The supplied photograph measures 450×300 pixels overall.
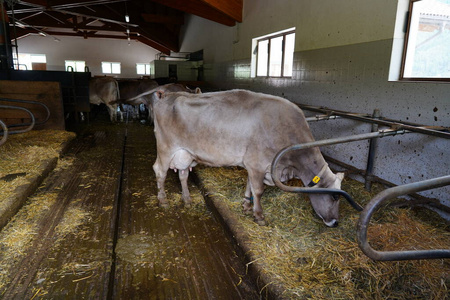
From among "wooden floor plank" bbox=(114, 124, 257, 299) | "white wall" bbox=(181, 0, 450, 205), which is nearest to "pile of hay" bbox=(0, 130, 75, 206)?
"wooden floor plank" bbox=(114, 124, 257, 299)

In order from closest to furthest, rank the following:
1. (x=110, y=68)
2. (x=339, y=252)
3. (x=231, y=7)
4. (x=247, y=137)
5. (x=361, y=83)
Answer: (x=339, y=252)
(x=247, y=137)
(x=361, y=83)
(x=231, y=7)
(x=110, y=68)

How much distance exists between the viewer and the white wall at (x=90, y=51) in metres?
26.3

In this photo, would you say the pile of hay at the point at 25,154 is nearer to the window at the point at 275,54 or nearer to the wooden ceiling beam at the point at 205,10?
the window at the point at 275,54

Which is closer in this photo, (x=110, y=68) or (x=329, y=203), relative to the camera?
(x=329, y=203)

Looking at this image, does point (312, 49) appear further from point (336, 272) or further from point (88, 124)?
point (88, 124)

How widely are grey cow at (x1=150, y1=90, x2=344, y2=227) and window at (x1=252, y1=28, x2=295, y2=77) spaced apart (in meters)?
3.81

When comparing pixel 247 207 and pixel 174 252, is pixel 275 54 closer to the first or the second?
pixel 247 207

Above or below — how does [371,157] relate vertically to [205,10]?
below

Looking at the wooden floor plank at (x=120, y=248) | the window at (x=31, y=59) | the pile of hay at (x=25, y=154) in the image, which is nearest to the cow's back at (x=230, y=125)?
the wooden floor plank at (x=120, y=248)

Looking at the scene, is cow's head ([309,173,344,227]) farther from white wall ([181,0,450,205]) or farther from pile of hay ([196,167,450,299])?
white wall ([181,0,450,205])

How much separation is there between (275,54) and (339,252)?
6.06 m

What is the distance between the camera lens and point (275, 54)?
778 centimetres

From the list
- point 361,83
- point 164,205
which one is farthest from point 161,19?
point 164,205

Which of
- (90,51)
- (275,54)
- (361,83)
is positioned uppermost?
(90,51)
